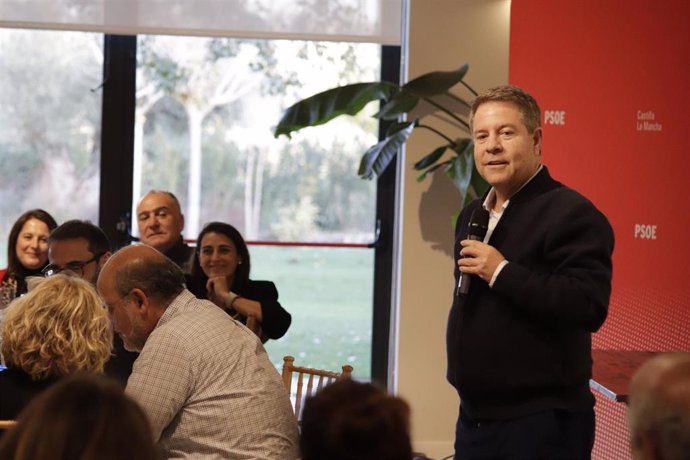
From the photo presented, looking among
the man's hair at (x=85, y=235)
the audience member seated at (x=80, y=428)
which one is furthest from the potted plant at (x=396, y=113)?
the audience member seated at (x=80, y=428)

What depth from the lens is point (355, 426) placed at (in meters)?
1.45

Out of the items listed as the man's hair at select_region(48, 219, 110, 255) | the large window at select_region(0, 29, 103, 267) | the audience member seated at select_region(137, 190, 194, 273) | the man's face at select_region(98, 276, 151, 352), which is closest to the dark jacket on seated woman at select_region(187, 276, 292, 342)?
the audience member seated at select_region(137, 190, 194, 273)

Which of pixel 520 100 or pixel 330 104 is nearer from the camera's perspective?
pixel 520 100

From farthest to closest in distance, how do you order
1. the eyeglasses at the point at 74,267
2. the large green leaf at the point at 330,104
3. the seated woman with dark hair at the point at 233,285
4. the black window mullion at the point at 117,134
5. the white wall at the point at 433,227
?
the black window mullion at the point at 117,134, the white wall at the point at 433,227, the large green leaf at the point at 330,104, the seated woman with dark hair at the point at 233,285, the eyeglasses at the point at 74,267

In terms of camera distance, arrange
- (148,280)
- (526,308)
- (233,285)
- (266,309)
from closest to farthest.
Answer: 1. (526,308)
2. (148,280)
3. (266,309)
4. (233,285)

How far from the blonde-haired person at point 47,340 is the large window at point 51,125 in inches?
138

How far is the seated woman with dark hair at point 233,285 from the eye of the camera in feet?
14.3

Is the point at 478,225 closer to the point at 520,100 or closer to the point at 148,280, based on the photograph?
the point at 520,100

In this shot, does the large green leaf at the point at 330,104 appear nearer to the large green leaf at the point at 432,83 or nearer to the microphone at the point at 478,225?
the large green leaf at the point at 432,83

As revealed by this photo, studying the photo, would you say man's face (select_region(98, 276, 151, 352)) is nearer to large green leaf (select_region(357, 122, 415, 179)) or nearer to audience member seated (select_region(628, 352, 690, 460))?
audience member seated (select_region(628, 352, 690, 460))

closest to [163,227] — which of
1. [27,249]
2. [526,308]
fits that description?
[27,249]

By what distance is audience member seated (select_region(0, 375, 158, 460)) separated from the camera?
1381mm

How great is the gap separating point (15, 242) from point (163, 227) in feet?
2.40

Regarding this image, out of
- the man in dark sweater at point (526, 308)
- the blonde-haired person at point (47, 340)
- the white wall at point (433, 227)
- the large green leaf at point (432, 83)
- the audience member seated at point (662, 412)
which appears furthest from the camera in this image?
the white wall at point (433, 227)
